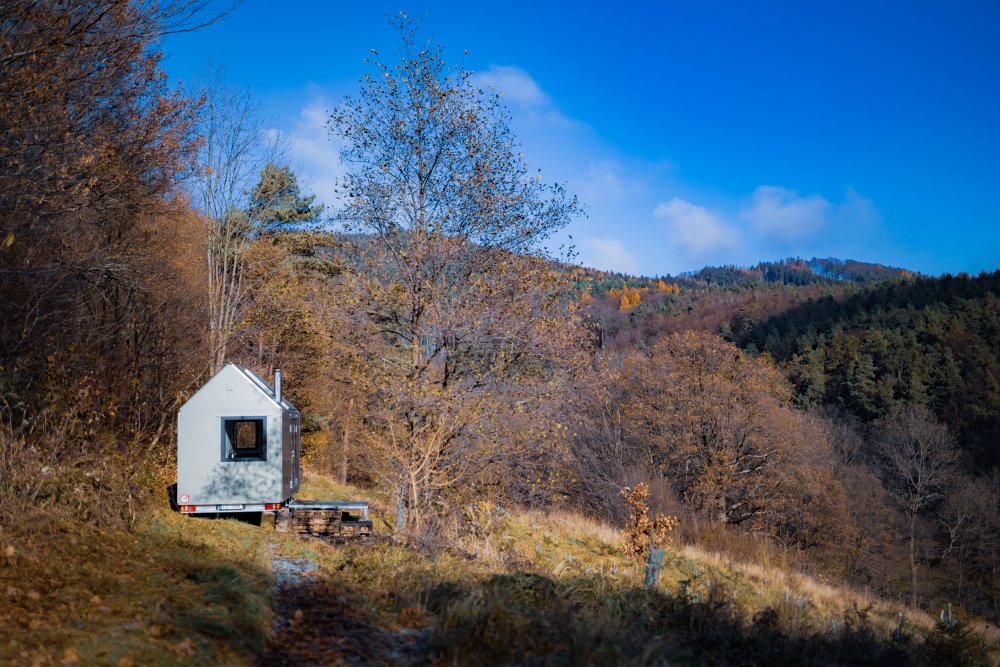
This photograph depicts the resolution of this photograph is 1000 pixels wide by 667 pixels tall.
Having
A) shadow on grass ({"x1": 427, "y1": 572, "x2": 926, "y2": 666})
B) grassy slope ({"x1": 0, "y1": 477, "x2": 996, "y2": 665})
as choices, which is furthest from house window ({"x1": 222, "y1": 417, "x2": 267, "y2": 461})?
shadow on grass ({"x1": 427, "y1": 572, "x2": 926, "y2": 666})

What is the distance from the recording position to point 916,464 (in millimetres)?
40531

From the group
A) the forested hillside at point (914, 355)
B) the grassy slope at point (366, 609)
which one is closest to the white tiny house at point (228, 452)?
the grassy slope at point (366, 609)

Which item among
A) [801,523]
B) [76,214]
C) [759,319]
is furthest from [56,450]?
[759,319]

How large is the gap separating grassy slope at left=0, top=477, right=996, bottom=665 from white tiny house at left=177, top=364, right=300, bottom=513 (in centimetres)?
166

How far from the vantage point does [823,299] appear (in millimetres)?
101750

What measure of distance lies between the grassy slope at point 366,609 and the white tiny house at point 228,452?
166 centimetres

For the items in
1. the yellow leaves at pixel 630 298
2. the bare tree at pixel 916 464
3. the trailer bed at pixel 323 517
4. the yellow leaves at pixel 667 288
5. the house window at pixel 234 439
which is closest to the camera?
the trailer bed at pixel 323 517

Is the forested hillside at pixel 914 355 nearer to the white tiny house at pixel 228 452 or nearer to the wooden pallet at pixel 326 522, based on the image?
the wooden pallet at pixel 326 522

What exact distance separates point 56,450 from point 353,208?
20.0ft

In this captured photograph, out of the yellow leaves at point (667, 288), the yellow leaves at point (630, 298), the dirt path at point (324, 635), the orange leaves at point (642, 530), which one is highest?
the yellow leaves at point (667, 288)

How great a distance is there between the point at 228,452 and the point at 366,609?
19.4 feet

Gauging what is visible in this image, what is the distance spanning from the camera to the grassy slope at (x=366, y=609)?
454 cm

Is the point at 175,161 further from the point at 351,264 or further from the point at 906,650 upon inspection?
the point at 906,650

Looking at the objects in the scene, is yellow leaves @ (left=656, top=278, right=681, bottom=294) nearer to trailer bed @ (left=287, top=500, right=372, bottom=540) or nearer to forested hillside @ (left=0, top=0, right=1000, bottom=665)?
forested hillside @ (left=0, top=0, right=1000, bottom=665)
